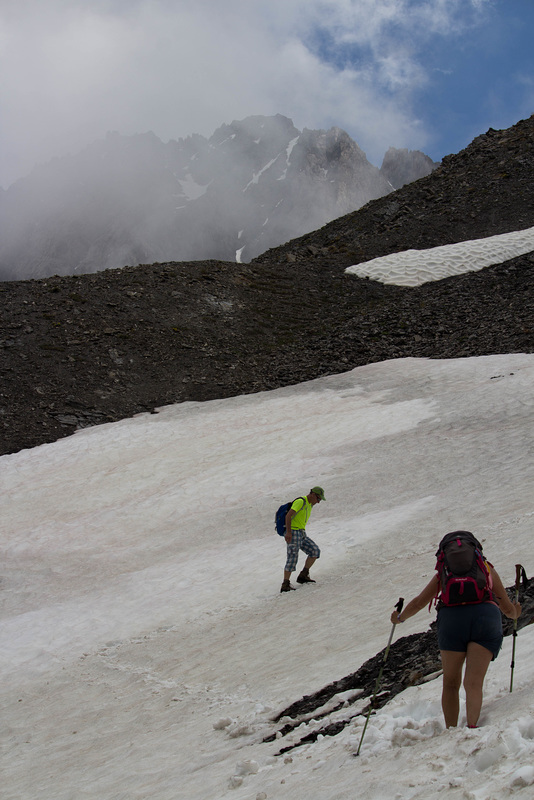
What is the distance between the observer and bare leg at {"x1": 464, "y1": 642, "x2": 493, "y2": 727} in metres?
5.68

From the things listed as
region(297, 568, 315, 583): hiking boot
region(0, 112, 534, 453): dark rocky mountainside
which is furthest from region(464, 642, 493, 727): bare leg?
region(0, 112, 534, 453): dark rocky mountainside

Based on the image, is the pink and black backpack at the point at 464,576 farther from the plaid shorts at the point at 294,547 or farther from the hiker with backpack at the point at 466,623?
the plaid shorts at the point at 294,547

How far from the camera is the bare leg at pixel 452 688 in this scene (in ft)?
19.2

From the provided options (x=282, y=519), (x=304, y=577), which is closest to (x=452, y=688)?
(x=282, y=519)

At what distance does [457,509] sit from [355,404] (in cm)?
1119

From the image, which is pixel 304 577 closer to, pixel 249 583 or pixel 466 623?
pixel 249 583

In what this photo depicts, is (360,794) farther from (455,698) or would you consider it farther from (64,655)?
(64,655)

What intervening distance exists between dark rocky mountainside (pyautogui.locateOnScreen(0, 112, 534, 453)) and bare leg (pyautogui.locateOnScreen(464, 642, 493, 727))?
24021 mm

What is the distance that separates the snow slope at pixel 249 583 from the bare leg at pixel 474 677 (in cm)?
16

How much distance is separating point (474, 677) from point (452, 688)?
23cm

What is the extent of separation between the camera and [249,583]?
15117 mm

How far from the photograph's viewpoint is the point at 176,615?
557 inches

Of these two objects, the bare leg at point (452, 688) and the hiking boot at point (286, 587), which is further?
the hiking boot at point (286, 587)

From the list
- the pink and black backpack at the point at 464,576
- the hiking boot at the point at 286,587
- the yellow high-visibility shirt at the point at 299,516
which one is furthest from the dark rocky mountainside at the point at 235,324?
the pink and black backpack at the point at 464,576
